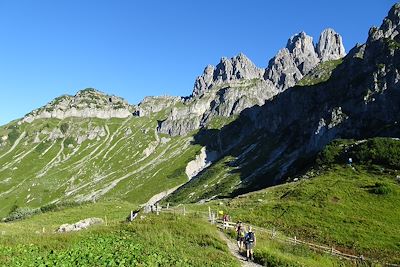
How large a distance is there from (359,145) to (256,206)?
3719cm

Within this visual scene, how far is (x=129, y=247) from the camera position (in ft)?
93.6

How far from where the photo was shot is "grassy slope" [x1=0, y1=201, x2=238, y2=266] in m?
24.6

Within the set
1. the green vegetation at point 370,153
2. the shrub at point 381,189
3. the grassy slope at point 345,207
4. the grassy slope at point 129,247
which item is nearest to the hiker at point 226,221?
the grassy slope at point 129,247

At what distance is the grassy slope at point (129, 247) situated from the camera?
80.6ft

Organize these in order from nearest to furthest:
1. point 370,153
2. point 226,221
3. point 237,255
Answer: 1. point 237,255
2. point 226,221
3. point 370,153

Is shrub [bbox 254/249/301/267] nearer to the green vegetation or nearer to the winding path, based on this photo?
the winding path

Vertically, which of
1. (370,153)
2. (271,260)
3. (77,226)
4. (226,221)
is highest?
(370,153)

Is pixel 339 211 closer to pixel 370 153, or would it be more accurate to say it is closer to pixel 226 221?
pixel 226 221

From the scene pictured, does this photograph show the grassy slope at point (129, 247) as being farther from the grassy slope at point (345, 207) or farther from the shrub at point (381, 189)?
the shrub at point (381, 189)

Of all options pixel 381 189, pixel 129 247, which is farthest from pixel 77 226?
pixel 381 189

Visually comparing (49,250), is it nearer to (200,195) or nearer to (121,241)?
(121,241)

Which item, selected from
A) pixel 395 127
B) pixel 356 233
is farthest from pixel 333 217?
pixel 395 127

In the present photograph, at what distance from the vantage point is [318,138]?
17350cm

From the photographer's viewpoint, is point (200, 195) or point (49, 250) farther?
point (200, 195)
